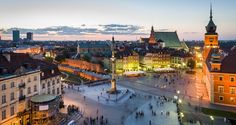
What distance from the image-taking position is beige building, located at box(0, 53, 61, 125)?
106 ft

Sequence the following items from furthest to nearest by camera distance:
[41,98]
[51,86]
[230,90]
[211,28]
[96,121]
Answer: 1. [211,28]
2. [230,90]
3. [51,86]
4. [96,121]
5. [41,98]

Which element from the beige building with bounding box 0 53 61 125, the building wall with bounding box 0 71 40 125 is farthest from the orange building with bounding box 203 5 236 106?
the building wall with bounding box 0 71 40 125

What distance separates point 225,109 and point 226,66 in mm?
8672

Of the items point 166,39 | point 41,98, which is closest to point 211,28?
point 166,39

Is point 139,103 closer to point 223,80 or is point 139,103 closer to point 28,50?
point 223,80

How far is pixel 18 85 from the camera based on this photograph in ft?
114

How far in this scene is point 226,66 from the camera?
50750mm

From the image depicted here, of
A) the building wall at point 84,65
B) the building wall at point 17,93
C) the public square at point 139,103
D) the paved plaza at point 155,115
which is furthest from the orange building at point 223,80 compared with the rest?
the building wall at point 84,65

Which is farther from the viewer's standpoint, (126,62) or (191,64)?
(191,64)

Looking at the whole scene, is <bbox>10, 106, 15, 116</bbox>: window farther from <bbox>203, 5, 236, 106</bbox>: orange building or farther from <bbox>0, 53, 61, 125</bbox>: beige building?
<bbox>203, 5, 236, 106</bbox>: orange building

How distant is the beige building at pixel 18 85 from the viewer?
32250mm

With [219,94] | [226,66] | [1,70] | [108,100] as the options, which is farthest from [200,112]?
[1,70]

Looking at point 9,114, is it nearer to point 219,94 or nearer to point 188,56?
point 219,94

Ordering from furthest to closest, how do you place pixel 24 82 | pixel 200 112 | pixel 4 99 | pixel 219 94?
1. pixel 219 94
2. pixel 200 112
3. pixel 24 82
4. pixel 4 99
